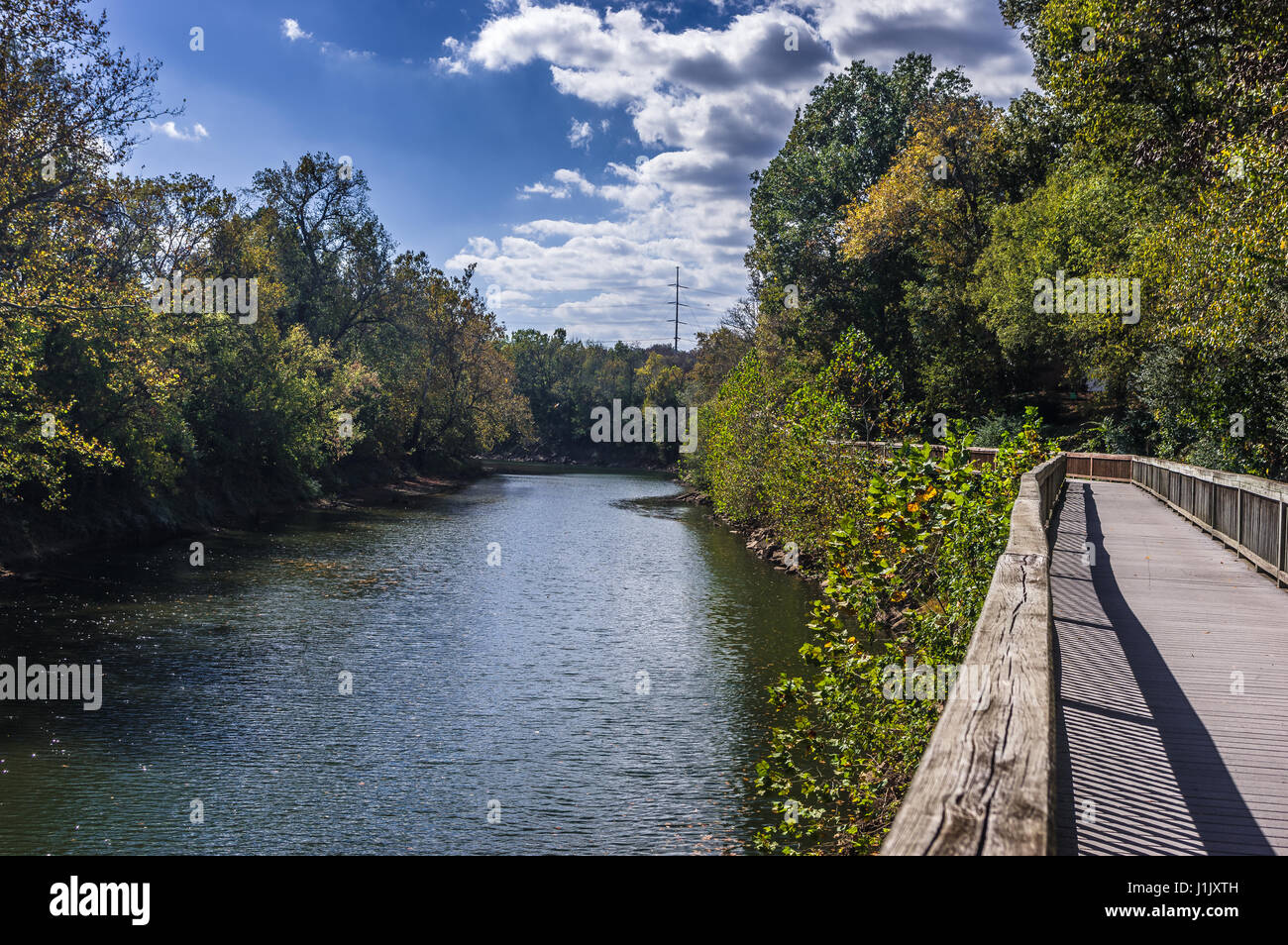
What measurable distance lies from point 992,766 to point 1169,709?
163 inches

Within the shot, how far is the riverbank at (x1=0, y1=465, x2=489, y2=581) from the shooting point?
2261 cm

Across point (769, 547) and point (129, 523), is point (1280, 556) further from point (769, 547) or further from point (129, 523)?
point (129, 523)

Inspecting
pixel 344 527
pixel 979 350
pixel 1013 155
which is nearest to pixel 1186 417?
pixel 979 350

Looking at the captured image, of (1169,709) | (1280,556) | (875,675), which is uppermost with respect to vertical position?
(1280,556)

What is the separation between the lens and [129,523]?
27.5 meters

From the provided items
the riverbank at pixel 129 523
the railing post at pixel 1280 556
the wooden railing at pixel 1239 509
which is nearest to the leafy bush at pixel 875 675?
the railing post at pixel 1280 556

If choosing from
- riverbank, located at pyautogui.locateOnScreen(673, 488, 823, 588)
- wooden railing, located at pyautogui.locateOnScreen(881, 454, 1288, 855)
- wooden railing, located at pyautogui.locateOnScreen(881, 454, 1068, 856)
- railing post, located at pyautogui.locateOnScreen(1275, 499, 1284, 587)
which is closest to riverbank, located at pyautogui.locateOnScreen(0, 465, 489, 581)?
riverbank, located at pyautogui.locateOnScreen(673, 488, 823, 588)

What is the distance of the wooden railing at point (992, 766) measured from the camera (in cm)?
213

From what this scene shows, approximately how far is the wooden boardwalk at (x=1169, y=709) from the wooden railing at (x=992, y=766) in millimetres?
845

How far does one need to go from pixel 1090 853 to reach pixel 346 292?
55.8 meters

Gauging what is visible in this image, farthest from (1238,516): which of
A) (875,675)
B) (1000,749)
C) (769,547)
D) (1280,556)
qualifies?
(769,547)

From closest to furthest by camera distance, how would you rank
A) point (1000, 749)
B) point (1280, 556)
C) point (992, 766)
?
1. point (992, 766)
2. point (1000, 749)
3. point (1280, 556)

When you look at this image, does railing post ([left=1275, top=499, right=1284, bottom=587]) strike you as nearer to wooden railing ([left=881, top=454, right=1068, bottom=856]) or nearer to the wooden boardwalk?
the wooden boardwalk

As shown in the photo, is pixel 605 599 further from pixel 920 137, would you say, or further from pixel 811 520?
pixel 920 137
